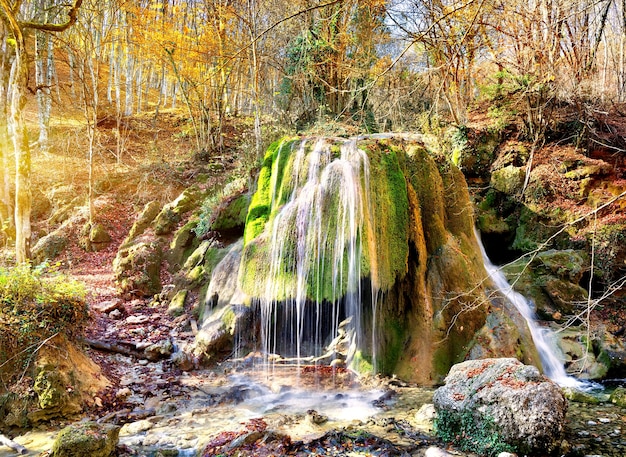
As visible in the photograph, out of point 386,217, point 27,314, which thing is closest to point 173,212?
point 27,314

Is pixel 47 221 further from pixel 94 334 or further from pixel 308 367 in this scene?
pixel 308 367

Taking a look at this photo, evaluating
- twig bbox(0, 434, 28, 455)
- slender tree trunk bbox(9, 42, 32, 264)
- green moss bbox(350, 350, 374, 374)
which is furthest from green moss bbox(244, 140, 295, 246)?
twig bbox(0, 434, 28, 455)

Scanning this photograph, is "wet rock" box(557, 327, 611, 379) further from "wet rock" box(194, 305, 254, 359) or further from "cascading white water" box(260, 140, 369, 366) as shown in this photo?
"wet rock" box(194, 305, 254, 359)

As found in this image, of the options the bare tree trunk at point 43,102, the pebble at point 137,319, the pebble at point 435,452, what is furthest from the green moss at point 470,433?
the bare tree trunk at point 43,102

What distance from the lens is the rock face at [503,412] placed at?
4.52 m

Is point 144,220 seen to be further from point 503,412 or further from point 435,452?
point 503,412

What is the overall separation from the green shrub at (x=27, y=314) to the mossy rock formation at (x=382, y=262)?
314 cm

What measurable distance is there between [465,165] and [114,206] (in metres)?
12.9

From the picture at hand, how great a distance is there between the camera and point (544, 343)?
8086 mm

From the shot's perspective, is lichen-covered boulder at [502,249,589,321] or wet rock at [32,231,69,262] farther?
wet rock at [32,231,69,262]

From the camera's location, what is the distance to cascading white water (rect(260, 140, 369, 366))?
7168 millimetres

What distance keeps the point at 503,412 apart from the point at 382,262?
126 inches

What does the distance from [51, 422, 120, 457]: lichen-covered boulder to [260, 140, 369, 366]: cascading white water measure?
140 inches

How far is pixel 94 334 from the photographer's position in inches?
305
